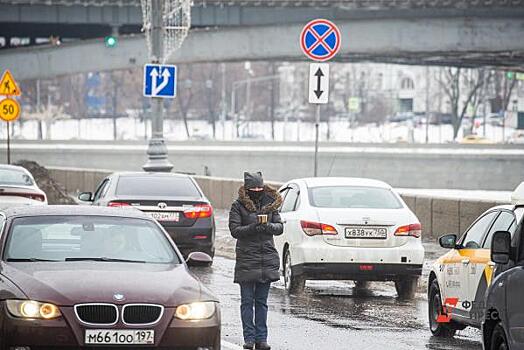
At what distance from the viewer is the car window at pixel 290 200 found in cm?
1741

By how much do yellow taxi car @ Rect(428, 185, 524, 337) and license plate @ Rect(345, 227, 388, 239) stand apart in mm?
2676

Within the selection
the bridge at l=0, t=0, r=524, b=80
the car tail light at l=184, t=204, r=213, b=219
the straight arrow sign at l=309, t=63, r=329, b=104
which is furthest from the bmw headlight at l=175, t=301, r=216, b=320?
the bridge at l=0, t=0, r=524, b=80

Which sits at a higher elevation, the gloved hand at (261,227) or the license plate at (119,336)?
the gloved hand at (261,227)

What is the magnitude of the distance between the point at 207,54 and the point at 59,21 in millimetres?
7653

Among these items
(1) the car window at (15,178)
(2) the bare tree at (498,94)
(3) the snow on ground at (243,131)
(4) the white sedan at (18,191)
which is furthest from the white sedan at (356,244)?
(2) the bare tree at (498,94)

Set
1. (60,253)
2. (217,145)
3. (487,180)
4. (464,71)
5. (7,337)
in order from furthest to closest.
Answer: (464,71) → (217,145) → (487,180) → (60,253) → (7,337)

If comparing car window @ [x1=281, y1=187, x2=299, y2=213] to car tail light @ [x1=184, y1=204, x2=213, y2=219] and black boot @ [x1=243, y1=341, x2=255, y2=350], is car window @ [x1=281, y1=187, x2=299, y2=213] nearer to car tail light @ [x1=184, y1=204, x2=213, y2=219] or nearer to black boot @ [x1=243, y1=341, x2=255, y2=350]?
car tail light @ [x1=184, y1=204, x2=213, y2=219]

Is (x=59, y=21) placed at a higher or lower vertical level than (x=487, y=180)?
higher

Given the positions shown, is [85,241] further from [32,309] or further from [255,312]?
[255,312]

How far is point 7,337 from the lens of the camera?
8688 millimetres

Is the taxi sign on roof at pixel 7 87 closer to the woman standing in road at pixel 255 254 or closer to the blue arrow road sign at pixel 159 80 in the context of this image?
the blue arrow road sign at pixel 159 80

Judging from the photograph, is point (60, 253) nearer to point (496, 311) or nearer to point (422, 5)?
point (496, 311)

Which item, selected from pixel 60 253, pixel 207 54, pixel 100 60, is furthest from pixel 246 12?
pixel 60 253

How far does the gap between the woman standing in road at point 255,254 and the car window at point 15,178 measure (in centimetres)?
1442
